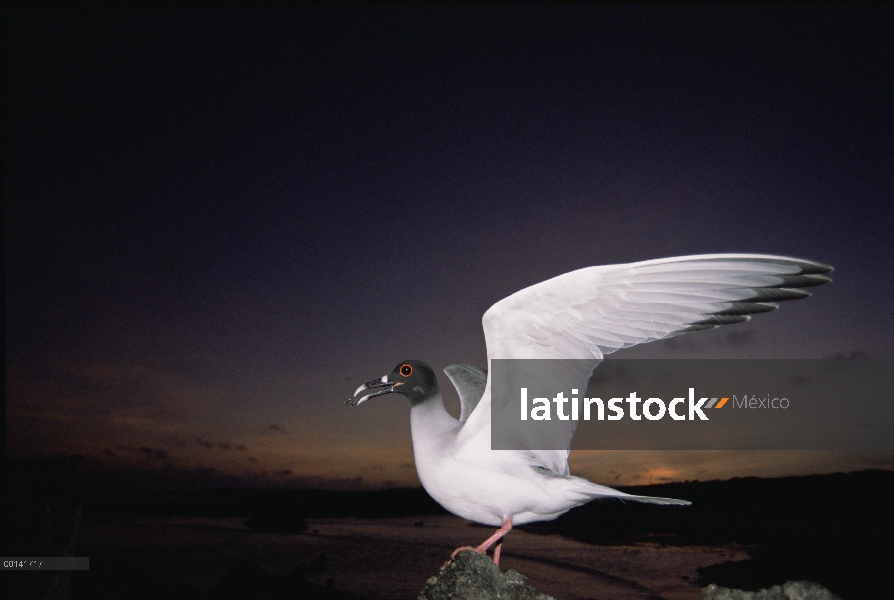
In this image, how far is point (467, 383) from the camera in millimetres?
4594

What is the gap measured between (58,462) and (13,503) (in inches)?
25.2

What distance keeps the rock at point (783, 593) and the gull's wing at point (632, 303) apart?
138 centimetres

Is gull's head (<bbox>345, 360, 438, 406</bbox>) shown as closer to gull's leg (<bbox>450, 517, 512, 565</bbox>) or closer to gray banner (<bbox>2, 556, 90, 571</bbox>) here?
gull's leg (<bbox>450, 517, 512, 565</bbox>)

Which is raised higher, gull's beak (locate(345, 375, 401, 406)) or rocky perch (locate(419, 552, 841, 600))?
gull's beak (locate(345, 375, 401, 406))

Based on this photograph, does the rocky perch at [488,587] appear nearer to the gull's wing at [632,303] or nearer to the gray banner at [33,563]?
the gull's wing at [632,303]

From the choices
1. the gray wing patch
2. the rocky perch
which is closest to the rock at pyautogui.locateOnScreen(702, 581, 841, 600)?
the rocky perch

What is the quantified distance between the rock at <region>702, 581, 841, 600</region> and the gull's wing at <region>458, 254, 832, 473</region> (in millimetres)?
1383

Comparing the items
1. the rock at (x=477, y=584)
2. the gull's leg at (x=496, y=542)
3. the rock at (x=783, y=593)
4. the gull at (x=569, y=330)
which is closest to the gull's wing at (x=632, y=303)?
the gull at (x=569, y=330)

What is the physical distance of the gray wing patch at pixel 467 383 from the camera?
14.3 ft

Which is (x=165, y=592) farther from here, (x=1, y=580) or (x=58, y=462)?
(x=1, y=580)

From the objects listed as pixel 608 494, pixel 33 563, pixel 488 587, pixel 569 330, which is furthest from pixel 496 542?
pixel 33 563

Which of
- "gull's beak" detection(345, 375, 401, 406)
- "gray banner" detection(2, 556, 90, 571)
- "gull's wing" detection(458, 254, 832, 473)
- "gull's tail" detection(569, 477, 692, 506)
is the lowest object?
"gray banner" detection(2, 556, 90, 571)

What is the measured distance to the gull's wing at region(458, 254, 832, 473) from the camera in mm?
2941

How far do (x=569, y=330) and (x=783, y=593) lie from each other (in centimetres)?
187
